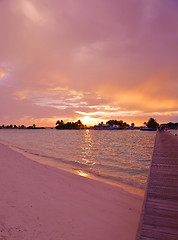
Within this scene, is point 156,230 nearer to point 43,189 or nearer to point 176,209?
point 176,209

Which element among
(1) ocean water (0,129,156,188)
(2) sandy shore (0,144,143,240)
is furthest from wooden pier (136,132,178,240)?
(1) ocean water (0,129,156,188)

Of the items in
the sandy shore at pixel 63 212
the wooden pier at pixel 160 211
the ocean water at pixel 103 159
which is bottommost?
the ocean water at pixel 103 159

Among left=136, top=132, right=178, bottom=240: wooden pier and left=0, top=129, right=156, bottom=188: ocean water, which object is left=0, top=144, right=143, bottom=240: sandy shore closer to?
left=136, top=132, right=178, bottom=240: wooden pier

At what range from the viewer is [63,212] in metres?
5.93

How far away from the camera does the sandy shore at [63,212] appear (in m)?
4.61

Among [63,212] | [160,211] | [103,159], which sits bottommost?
[103,159]

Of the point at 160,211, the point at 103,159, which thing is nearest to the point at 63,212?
the point at 160,211

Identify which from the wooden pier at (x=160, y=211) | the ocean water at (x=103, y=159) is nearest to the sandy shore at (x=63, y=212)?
the wooden pier at (x=160, y=211)

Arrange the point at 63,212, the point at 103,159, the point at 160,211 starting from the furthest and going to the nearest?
the point at 103,159 < the point at 63,212 < the point at 160,211

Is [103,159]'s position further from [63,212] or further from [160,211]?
[160,211]

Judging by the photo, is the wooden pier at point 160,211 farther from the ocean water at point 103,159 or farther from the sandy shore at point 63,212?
the ocean water at point 103,159

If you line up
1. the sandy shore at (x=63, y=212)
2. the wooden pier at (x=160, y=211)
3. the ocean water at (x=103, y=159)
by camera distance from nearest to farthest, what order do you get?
the wooden pier at (x=160, y=211) → the sandy shore at (x=63, y=212) → the ocean water at (x=103, y=159)

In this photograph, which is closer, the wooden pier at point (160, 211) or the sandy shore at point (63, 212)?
the wooden pier at point (160, 211)

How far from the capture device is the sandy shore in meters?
4.61
